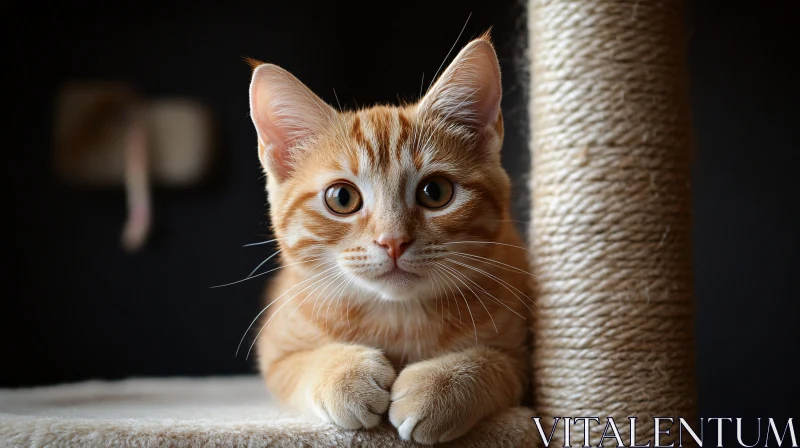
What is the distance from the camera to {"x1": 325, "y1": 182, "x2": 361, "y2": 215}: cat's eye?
3.64 ft

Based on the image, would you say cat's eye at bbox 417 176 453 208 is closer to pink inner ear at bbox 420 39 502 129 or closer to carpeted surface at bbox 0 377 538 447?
pink inner ear at bbox 420 39 502 129

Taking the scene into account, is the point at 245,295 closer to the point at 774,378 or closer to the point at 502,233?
the point at 502,233

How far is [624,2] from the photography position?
1142 millimetres

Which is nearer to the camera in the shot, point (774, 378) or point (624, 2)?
point (624, 2)

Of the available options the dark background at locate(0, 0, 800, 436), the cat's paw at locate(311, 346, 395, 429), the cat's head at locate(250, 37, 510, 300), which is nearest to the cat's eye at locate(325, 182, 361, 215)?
the cat's head at locate(250, 37, 510, 300)

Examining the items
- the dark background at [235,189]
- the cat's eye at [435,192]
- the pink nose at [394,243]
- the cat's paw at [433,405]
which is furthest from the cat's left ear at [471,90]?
the dark background at [235,189]

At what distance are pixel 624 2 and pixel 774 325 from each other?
137 cm

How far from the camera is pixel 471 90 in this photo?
1.17m

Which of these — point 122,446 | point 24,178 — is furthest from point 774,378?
point 24,178

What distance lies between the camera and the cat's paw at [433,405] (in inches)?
38.8

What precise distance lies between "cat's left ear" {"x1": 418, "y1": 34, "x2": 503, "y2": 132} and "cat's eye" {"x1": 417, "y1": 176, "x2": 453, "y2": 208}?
0.13 metres

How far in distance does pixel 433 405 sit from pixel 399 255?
222mm

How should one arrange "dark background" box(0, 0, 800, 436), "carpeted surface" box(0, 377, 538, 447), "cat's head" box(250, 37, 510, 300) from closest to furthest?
1. "carpeted surface" box(0, 377, 538, 447)
2. "cat's head" box(250, 37, 510, 300)
3. "dark background" box(0, 0, 800, 436)

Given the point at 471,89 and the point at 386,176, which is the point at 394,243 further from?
the point at 471,89
